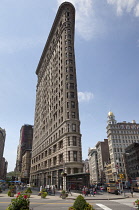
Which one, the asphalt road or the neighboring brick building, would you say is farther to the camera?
the neighboring brick building

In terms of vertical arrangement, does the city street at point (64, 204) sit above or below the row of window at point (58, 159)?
below

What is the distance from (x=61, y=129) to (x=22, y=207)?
42.9m

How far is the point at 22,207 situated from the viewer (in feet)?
30.2

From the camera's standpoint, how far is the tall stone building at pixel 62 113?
152ft

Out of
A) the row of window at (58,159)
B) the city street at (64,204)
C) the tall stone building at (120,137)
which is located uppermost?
the tall stone building at (120,137)

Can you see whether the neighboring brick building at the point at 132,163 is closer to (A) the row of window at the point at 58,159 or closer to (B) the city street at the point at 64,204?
(A) the row of window at the point at 58,159

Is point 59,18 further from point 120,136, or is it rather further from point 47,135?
point 120,136

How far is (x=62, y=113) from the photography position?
5366 cm

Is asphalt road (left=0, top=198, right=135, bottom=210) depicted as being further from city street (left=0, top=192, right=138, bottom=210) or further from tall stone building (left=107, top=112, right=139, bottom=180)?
tall stone building (left=107, top=112, right=139, bottom=180)

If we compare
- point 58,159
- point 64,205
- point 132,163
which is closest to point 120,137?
point 132,163

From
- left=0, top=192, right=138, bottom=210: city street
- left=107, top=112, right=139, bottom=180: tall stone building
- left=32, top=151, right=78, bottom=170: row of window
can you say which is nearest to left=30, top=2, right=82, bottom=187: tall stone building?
left=32, top=151, right=78, bottom=170: row of window

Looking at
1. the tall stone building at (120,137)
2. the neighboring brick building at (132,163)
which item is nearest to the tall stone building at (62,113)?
the neighboring brick building at (132,163)

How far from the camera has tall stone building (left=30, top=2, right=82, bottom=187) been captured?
152 ft

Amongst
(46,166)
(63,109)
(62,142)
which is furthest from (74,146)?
A: (46,166)
